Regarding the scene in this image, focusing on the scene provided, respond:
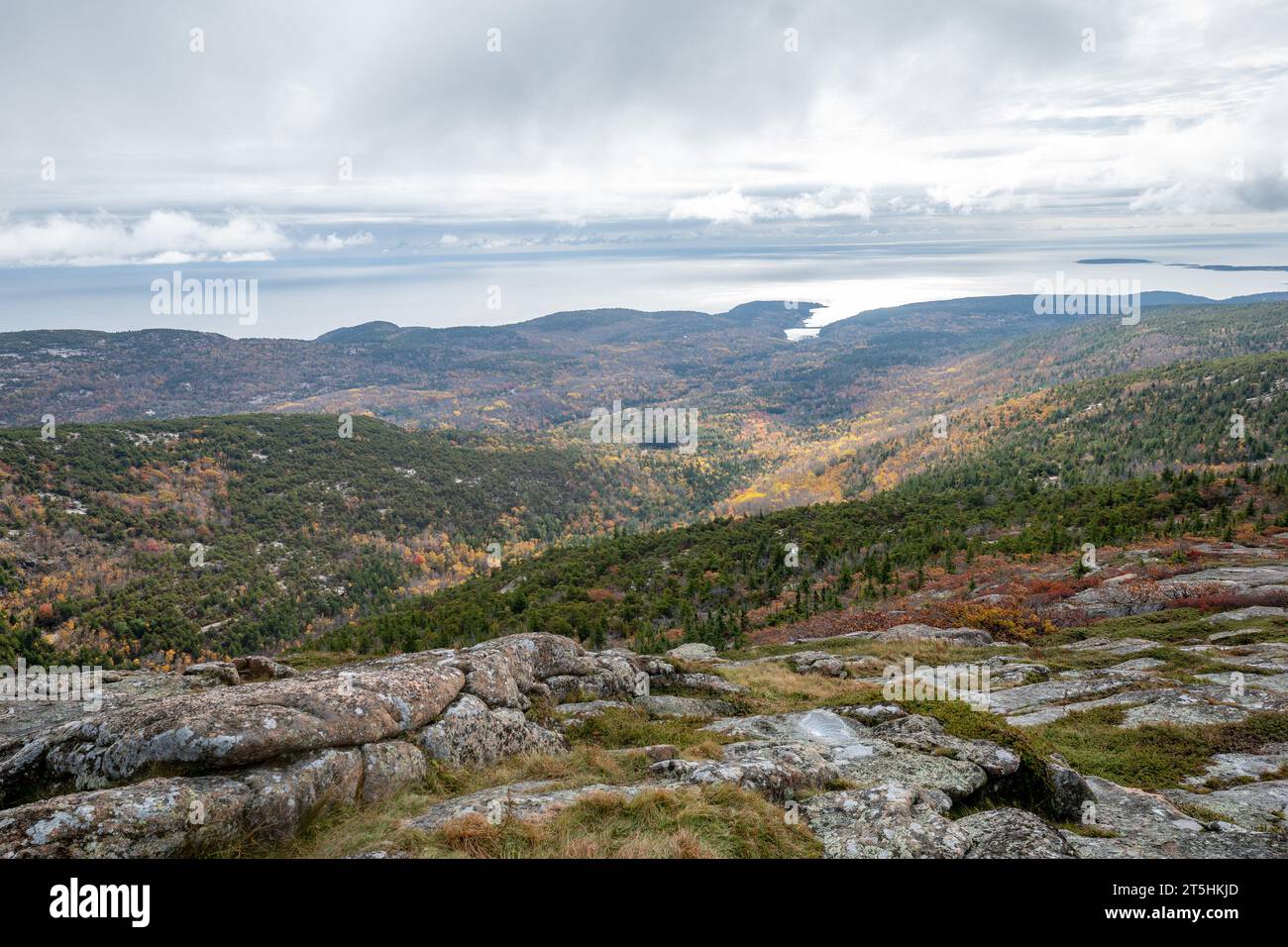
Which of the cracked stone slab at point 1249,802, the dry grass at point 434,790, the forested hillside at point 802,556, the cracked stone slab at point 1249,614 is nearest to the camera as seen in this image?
the dry grass at point 434,790

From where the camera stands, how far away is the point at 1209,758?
1541 centimetres

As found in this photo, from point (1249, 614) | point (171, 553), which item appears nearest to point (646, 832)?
point (1249, 614)

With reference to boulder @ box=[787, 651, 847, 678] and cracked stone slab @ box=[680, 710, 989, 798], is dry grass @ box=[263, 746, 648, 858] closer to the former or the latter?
cracked stone slab @ box=[680, 710, 989, 798]

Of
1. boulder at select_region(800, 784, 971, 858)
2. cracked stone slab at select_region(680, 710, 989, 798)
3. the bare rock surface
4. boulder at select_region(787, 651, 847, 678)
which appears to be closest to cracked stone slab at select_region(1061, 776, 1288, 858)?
boulder at select_region(800, 784, 971, 858)

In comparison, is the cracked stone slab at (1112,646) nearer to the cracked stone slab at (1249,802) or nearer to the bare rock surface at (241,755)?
the cracked stone slab at (1249,802)

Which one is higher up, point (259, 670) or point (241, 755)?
point (241, 755)

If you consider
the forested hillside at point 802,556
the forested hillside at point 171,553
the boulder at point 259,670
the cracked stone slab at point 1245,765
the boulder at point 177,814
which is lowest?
the forested hillside at point 171,553

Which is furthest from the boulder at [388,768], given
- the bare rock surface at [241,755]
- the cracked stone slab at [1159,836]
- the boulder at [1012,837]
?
the cracked stone slab at [1159,836]

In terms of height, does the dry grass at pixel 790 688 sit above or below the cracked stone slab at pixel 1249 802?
below

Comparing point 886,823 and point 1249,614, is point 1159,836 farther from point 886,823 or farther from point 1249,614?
point 1249,614

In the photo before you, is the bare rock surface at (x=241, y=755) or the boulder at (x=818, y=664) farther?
the boulder at (x=818, y=664)
